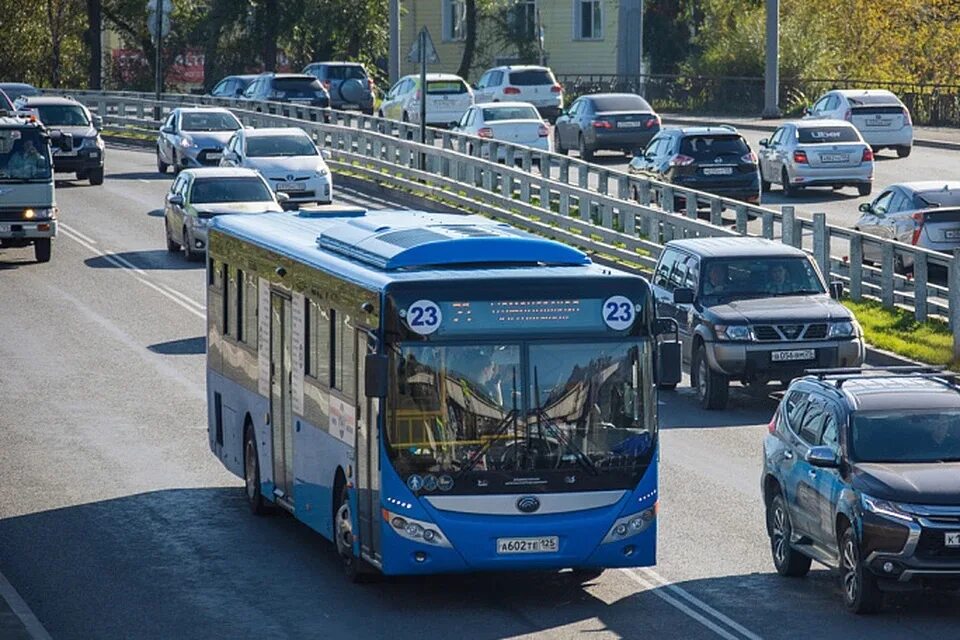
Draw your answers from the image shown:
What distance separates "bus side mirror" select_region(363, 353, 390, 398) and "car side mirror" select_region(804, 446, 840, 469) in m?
2.84

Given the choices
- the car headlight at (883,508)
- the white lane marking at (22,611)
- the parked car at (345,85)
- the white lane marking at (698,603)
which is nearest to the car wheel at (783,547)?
the white lane marking at (698,603)

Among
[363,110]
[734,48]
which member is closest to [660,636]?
[363,110]

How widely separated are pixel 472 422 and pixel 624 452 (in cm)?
106

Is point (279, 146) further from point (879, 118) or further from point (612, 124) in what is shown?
point (879, 118)

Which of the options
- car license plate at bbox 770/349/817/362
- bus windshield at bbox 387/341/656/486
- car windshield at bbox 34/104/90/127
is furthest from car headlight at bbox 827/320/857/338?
car windshield at bbox 34/104/90/127

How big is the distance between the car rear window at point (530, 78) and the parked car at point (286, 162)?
73.5 ft

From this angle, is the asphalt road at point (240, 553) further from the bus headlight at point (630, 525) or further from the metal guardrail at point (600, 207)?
the metal guardrail at point (600, 207)

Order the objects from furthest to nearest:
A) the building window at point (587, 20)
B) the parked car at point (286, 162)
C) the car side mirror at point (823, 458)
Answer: the building window at point (587, 20)
the parked car at point (286, 162)
the car side mirror at point (823, 458)

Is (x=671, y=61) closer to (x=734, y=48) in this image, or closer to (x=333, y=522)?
(x=734, y=48)

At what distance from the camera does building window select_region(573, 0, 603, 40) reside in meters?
90.3

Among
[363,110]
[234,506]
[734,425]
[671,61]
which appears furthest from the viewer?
[671,61]

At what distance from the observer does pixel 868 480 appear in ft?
44.6

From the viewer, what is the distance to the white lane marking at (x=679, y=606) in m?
13.3

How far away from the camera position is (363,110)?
223 feet
